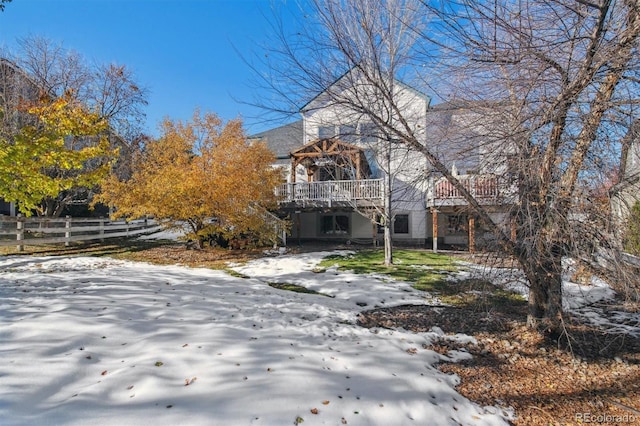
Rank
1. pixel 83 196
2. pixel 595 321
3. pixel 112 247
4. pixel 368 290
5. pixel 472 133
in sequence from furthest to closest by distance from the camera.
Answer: pixel 83 196 → pixel 112 247 → pixel 368 290 → pixel 595 321 → pixel 472 133

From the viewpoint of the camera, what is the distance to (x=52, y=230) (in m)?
11.8

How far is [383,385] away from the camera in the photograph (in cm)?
311

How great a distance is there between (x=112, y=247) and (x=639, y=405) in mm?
15477

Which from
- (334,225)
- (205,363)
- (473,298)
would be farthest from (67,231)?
(473,298)

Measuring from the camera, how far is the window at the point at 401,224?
55.6ft

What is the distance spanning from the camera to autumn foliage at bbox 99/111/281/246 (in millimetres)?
10742

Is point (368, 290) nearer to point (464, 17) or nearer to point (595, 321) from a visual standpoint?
point (595, 321)

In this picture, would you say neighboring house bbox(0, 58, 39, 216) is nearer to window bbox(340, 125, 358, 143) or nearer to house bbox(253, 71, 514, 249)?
house bbox(253, 71, 514, 249)

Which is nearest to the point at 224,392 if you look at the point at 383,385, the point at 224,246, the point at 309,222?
the point at 383,385

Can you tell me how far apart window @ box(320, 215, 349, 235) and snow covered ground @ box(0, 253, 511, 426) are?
1207 cm

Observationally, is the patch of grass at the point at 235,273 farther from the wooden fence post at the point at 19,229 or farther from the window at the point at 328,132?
the wooden fence post at the point at 19,229

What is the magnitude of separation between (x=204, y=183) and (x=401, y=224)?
10.6m

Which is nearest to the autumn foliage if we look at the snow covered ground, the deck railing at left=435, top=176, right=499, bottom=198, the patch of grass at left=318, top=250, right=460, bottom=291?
the patch of grass at left=318, top=250, right=460, bottom=291

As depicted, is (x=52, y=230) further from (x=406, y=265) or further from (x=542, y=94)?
(x=542, y=94)
